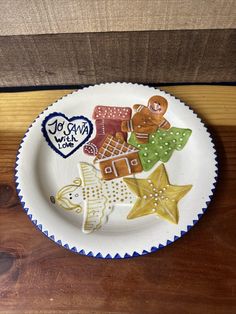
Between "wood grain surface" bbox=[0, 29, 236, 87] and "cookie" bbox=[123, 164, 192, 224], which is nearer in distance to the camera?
"cookie" bbox=[123, 164, 192, 224]

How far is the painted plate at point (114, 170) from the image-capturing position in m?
0.47

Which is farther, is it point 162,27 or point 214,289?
point 162,27

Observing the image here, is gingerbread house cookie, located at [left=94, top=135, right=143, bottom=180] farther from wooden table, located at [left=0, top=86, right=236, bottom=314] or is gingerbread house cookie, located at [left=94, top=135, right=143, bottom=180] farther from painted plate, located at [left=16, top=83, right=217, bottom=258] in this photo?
wooden table, located at [left=0, top=86, right=236, bottom=314]

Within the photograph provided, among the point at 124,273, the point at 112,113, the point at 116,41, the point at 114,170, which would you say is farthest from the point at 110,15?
the point at 124,273

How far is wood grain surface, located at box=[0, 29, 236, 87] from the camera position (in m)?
0.65

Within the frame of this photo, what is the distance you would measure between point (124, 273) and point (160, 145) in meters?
0.22

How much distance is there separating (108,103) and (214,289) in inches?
14.0

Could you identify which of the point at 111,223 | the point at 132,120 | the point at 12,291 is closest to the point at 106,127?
the point at 132,120

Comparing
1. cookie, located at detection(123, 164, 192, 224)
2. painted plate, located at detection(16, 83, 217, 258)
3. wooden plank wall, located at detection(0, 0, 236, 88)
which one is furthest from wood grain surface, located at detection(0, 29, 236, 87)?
cookie, located at detection(123, 164, 192, 224)

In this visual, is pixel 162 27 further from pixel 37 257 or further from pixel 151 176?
pixel 37 257

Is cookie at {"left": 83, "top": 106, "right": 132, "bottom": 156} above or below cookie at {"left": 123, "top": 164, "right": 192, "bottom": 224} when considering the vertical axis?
above

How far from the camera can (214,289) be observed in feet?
1.47

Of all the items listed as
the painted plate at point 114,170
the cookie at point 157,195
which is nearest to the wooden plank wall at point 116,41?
the painted plate at point 114,170

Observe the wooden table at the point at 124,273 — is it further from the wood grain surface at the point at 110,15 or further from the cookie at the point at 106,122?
the wood grain surface at the point at 110,15
